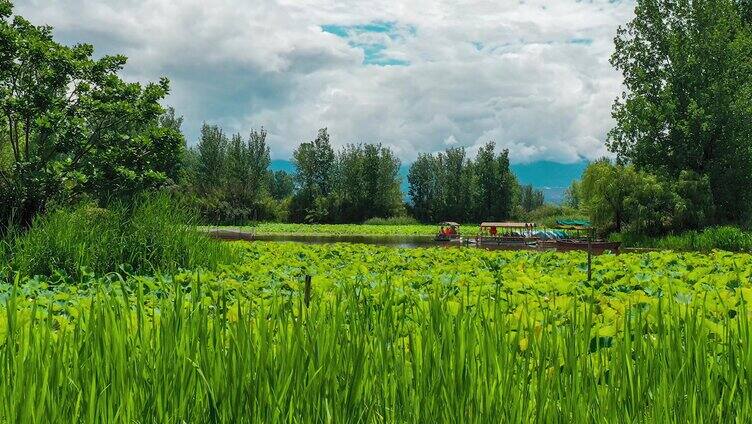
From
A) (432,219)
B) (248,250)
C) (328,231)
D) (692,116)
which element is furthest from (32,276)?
(432,219)

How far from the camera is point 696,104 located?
80.5 feet

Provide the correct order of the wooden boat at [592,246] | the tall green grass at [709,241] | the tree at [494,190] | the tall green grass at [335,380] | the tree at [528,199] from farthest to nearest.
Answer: the tree at [528,199]
the tree at [494,190]
the wooden boat at [592,246]
the tall green grass at [709,241]
the tall green grass at [335,380]

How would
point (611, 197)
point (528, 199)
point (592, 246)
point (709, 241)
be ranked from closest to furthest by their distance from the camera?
point (709, 241) → point (592, 246) → point (611, 197) → point (528, 199)

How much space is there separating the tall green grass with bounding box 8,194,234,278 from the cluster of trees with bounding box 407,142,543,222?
56170mm

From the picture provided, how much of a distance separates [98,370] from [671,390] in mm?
2153

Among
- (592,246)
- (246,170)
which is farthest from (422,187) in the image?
(592,246)

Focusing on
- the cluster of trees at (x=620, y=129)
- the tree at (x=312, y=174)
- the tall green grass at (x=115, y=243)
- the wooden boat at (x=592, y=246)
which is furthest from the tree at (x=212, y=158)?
the tall green grass at (x=115, y=243)

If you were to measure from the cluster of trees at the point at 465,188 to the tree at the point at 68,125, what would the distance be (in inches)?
1815

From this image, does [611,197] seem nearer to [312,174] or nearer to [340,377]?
[340,377]

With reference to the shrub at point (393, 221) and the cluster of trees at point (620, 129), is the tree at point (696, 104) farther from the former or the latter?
the shrub at point (393, 221)

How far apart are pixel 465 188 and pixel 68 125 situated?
162ft

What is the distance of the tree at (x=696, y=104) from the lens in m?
24.7

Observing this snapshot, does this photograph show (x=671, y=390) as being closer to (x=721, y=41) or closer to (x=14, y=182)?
(x=14, y=182)

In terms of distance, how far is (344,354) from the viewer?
2.46m
